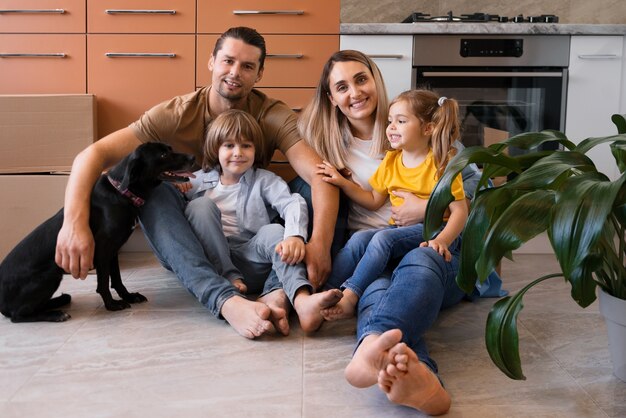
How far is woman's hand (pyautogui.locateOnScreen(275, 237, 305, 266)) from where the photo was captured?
201cm

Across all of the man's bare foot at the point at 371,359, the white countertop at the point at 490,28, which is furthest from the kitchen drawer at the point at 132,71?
the man's bare foot at the point at 371,359

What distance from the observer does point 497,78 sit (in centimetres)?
321

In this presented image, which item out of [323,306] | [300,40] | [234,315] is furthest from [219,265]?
[300,40]

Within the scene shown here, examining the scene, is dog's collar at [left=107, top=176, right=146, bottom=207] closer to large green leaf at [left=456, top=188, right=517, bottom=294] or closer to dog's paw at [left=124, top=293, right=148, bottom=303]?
dog's paw at [left=124, top=293, right=148, bottom=303]

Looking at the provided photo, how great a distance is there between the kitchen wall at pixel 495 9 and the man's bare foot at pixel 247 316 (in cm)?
212

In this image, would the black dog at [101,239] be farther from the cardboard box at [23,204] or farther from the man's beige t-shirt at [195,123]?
the cardboard box at [23,204]

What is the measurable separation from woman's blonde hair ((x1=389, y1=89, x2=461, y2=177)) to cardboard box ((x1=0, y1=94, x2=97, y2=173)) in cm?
157

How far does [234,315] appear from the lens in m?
1.89

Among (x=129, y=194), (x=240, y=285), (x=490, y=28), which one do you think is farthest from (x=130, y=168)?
(x=490, y=28)

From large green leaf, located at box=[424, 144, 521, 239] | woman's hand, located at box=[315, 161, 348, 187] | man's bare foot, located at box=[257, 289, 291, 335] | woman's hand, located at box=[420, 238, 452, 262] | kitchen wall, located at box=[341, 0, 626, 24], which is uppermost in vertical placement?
kitchen wall, located at box=[341, 0, 626, 24]

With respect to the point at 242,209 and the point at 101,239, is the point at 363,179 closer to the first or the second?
the point at 242,209

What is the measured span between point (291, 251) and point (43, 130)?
1548mm

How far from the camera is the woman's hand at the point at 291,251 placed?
201 centimetres

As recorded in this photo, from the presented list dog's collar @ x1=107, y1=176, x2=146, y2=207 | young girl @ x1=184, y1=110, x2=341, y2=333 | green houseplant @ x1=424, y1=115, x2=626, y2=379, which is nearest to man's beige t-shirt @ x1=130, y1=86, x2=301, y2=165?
young girl @ x1=184, y1=110, x2=341, y2=333
